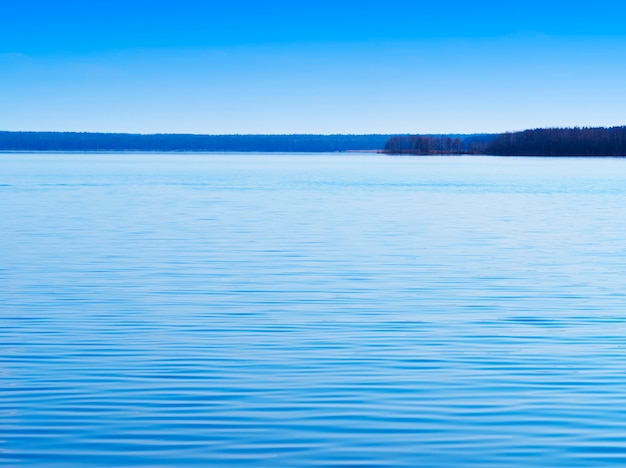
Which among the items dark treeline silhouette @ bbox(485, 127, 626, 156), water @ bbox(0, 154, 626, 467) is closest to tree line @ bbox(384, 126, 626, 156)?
dark treeline silhouette @ bbox(485, 127, 626, 156)

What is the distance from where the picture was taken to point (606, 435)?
28.6 ft

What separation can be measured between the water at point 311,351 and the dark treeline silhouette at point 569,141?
13700 cm

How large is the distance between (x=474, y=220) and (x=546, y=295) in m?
18.1

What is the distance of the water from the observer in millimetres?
8414

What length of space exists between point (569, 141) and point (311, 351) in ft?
516

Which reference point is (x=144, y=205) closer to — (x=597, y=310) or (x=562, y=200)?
(x=562, y=200)

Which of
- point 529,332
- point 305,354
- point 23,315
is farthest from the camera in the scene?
point 23,315

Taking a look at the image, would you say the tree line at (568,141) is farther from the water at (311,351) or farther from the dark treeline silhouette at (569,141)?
the water at (311,351)

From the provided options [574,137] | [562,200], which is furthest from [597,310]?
[574,137]

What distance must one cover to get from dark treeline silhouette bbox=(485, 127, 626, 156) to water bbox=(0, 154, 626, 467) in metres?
137

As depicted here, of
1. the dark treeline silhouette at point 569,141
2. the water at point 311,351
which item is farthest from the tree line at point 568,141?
the water at point 311,351

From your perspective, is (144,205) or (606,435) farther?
(144,205)

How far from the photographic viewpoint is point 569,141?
16388 cm

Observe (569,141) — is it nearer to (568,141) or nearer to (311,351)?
(568,141)
